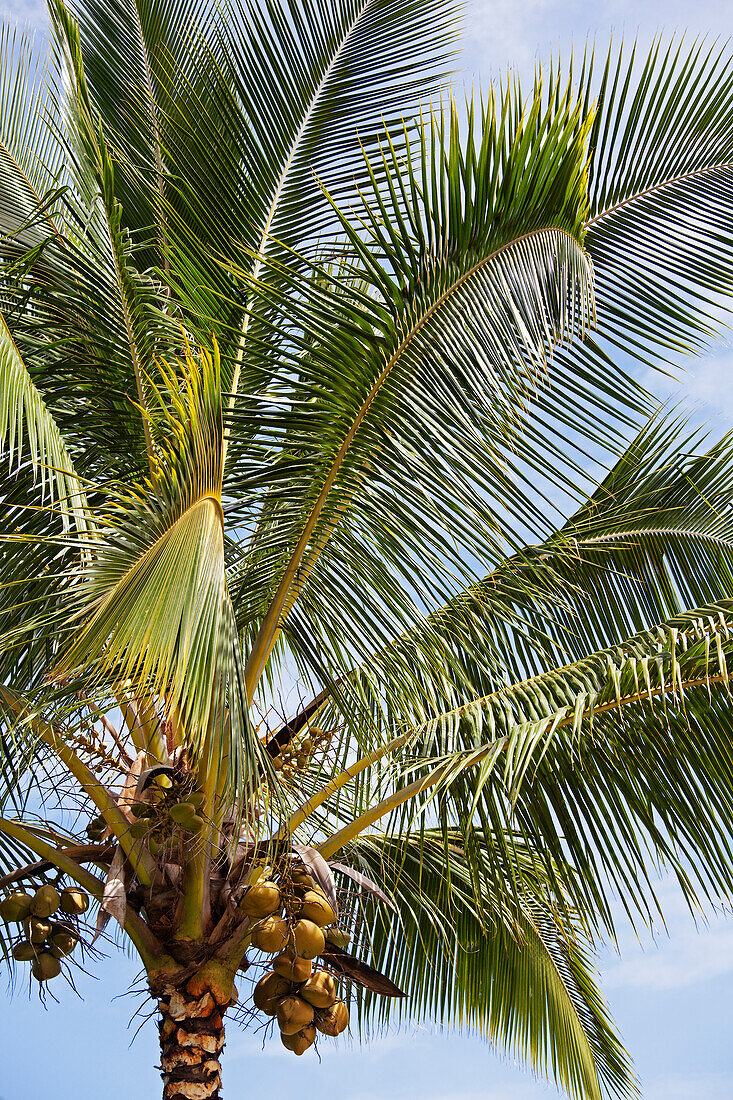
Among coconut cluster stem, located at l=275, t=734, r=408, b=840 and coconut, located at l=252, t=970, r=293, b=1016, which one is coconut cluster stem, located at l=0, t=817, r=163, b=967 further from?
coconut cluster stem, located at l=275, t=734, r=408, b=840

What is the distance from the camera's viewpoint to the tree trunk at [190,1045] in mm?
3795

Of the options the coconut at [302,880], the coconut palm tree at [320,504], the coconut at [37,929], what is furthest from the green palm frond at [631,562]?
the coconut at [37,929]

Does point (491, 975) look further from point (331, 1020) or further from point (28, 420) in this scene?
point (28, 420)

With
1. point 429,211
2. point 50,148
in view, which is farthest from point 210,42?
point 429,211

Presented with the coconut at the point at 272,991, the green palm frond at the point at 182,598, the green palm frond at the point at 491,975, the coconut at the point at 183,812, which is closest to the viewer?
the green palm frond at the point at 182,598

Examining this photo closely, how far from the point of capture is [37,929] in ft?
12.8

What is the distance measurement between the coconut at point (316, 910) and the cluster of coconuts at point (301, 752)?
788 mm

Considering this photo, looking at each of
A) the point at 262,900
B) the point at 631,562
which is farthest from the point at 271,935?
the point at 631,562

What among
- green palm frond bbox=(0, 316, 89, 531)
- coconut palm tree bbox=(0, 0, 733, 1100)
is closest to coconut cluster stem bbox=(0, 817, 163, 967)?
coconut palm tree bbox=(0, 0, 733, 1100)

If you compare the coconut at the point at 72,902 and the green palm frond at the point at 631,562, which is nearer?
the coconut at the point at 72,902

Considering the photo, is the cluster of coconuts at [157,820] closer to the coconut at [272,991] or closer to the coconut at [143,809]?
the coconut at [143,809]

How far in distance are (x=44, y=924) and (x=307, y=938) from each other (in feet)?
3.54

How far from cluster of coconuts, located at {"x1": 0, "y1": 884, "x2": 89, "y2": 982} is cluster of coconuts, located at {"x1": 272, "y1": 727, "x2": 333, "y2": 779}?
896 mm

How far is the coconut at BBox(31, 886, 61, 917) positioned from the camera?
3.87m
